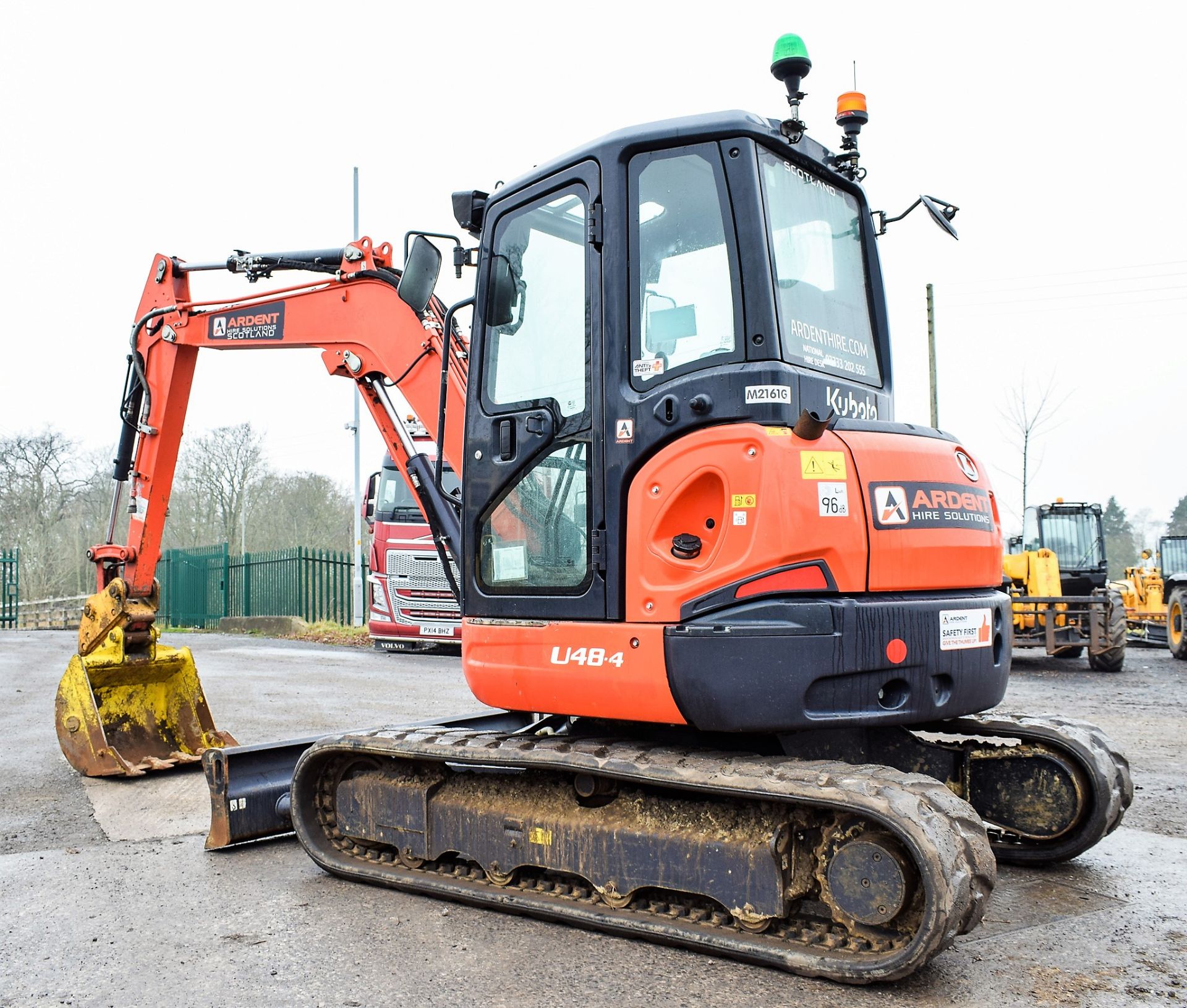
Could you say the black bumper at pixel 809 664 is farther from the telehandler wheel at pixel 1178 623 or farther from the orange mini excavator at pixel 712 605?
the telehandler wheel at pixel 1178 623

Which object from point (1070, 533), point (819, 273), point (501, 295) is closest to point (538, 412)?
point (501, 295)

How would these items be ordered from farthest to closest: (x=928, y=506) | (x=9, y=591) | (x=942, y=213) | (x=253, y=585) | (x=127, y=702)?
1. (x=9, y=591)
2. (x=253, y=585)
3. (x=127, y=702)
4. (x=942, y=213)
5. (x=928, y=506)

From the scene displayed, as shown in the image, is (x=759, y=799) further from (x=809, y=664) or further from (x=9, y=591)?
(x=9, y=591)

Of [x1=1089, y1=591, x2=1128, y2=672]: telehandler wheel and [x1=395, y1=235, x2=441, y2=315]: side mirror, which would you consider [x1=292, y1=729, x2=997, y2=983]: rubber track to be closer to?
[x1=395, y1=235, x2=441, y2=315]: side mirror

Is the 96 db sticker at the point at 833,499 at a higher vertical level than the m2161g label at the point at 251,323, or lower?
lower

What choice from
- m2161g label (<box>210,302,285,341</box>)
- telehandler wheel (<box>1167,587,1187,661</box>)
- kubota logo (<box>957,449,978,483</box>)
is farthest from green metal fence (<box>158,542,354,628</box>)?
kubota logo (<box>957,449,978,483</box>)

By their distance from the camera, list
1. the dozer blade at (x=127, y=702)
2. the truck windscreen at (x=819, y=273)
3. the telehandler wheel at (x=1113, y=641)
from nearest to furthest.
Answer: the truck windscreen at (x=819, y=273) → the dozer blade at (x=127, y=702) → the telehandler wheel at (x=1113, y=641)

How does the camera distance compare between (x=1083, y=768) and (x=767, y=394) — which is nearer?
(x=767, y=394)

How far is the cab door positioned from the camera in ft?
13.6

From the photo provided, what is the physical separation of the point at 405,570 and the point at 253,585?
1177 cm

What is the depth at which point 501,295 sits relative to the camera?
458 cm

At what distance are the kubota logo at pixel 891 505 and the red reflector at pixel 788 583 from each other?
331 millimetres

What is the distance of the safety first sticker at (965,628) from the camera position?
3898mm

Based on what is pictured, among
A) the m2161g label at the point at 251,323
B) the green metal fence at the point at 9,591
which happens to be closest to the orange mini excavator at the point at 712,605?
the m2161g label at the point at 251,323
